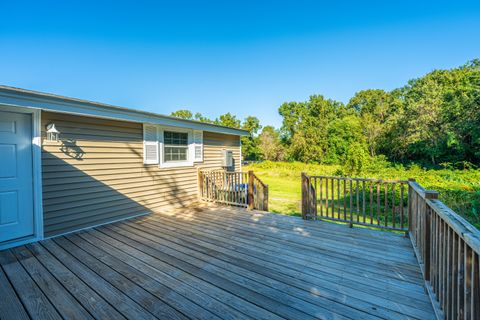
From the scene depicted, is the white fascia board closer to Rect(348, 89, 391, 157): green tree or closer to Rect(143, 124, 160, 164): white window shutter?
Rect(143, 124, 160, 164): white window shutter

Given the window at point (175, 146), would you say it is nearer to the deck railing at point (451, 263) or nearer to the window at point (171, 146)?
the window at point (171, 146)

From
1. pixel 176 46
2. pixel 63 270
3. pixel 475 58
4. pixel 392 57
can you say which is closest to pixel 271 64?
pixel 176 46

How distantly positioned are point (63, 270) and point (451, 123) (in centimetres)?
1813

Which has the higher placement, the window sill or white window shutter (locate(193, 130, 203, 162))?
white window shutter (locate(193, 130, 203, 162))

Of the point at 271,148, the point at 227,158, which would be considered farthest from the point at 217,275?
the point at 271,148

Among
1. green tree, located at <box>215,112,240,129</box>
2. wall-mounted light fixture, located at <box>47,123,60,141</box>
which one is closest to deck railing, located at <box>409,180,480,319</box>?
wall-mounted light fixture, located at <box>47,123,60,141</box>

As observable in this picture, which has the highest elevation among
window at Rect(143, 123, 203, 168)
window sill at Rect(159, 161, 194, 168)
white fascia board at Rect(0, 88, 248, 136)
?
white fascia board at Rect(0, 88, 248, 136)

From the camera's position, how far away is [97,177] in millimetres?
4094

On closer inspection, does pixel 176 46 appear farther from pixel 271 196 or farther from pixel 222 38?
pixel 271 196

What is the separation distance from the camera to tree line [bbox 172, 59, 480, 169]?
40.2 feet

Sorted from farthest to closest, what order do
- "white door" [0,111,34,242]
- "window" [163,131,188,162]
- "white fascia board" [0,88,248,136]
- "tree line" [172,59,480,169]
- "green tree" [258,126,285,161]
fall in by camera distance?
"green tree" [258,126,285,161], "tree line" [172,59,480,169], "window" [163,131,188,162], "white door" [0,111,34,242], "white fascia board" [0,88,248,136]

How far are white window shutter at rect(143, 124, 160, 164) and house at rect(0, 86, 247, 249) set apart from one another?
2 cm

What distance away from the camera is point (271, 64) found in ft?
43.7

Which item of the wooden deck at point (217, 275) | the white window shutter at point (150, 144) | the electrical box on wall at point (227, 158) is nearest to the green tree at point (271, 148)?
the electrical box on wall at point (227, 158)
